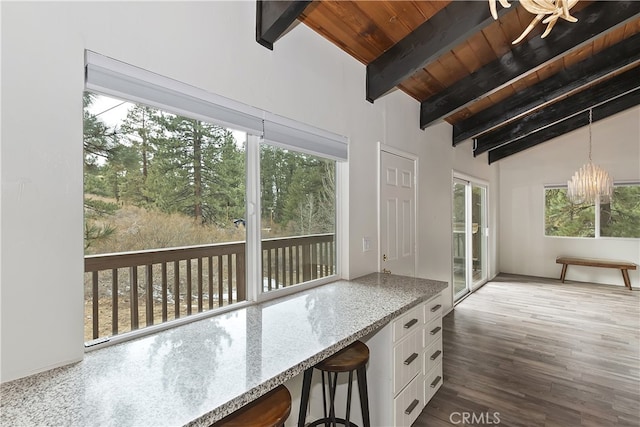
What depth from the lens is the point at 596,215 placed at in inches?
225

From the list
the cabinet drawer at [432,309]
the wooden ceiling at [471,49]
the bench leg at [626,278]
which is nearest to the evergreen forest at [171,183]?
the wooden ceiling at [471,49]

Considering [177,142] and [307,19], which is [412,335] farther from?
[307,19]

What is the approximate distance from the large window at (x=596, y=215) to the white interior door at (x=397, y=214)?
4021 mm

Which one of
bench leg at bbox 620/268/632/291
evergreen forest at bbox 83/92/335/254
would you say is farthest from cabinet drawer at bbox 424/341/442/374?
→ bench leg at bbox 620/268/632/291

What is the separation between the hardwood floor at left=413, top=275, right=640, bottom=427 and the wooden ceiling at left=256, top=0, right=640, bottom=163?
94.5 inches

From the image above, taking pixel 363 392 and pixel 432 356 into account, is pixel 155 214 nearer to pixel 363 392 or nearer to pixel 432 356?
pixel 363 392

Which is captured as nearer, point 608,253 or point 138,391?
point 138,391

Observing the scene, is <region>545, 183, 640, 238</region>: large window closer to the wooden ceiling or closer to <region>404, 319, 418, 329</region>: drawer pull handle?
the wooden ceiling

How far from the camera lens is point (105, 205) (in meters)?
1.40

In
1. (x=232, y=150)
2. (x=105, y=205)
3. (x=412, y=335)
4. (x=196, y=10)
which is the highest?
(x=196, y=10)

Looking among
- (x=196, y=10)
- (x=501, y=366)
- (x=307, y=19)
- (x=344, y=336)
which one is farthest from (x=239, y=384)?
(x=501, y=366)

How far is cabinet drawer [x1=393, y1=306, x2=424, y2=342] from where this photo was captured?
1.78 metres

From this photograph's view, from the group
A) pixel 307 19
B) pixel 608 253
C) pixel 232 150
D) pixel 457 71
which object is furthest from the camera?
pixel 608 253

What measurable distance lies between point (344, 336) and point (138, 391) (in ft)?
2.56
